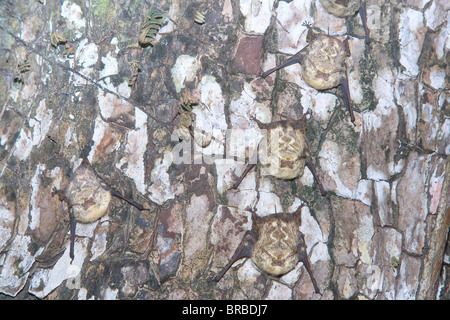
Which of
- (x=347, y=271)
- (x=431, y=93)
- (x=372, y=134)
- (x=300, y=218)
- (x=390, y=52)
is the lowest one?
(x=347, y=271)

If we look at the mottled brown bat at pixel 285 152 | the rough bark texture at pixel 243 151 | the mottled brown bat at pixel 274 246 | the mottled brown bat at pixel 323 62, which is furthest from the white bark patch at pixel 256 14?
the mottled brown bat at pixel 274 246

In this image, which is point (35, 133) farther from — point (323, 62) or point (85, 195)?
point (323, 62)

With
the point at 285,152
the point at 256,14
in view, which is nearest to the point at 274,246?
the point at 285,152

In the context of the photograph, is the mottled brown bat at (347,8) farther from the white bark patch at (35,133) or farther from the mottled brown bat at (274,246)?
the white bark patch at (35,133)

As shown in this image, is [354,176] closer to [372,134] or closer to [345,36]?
[372,134]

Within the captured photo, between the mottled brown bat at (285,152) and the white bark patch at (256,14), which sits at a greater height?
the white bark patch at (256,14)

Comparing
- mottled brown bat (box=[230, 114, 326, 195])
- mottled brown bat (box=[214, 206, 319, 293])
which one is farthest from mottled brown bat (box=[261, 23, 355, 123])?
mottled brown bat (box=[214, 206, 319, 293])

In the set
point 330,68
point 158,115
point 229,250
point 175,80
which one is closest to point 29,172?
point 158,115
